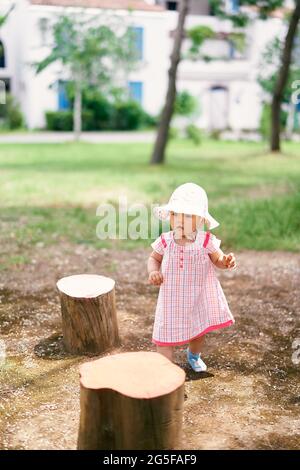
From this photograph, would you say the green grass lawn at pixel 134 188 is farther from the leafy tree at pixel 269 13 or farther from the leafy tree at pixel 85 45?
the leafy tree at pixel 85 45

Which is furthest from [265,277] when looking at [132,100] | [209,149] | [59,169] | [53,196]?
[132,100]

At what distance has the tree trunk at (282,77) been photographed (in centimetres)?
1797

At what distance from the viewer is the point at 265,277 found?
22.0ft

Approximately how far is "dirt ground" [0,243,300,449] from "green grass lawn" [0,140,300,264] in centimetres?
113

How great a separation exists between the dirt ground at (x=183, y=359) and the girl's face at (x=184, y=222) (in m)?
1.06

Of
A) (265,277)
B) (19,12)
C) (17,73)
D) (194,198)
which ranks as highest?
(19,12)

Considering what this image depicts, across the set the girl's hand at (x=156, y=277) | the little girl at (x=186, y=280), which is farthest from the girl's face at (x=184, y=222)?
the girl's hand at (x=156, y=277)

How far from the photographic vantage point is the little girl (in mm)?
3861

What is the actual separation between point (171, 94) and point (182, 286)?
13411 millimetres

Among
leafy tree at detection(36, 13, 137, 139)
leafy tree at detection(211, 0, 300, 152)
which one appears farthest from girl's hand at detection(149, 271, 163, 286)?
leafy tree at detection(36, 13, 137, 139)

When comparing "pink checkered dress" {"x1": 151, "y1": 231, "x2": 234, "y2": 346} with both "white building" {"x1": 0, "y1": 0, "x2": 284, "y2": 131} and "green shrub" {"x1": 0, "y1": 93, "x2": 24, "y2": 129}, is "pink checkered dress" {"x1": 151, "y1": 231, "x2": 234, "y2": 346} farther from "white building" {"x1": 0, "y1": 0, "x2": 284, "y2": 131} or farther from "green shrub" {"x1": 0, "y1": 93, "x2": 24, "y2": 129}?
"green shrub" {"x1": 0, "y1": 93, "x2": 24, "y2": 129}

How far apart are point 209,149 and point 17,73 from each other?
15725 mm

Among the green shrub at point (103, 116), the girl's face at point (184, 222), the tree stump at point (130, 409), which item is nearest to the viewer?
the tree stump at point (130, 409)

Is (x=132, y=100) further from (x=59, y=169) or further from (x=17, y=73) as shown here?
(x=59, y=169)
